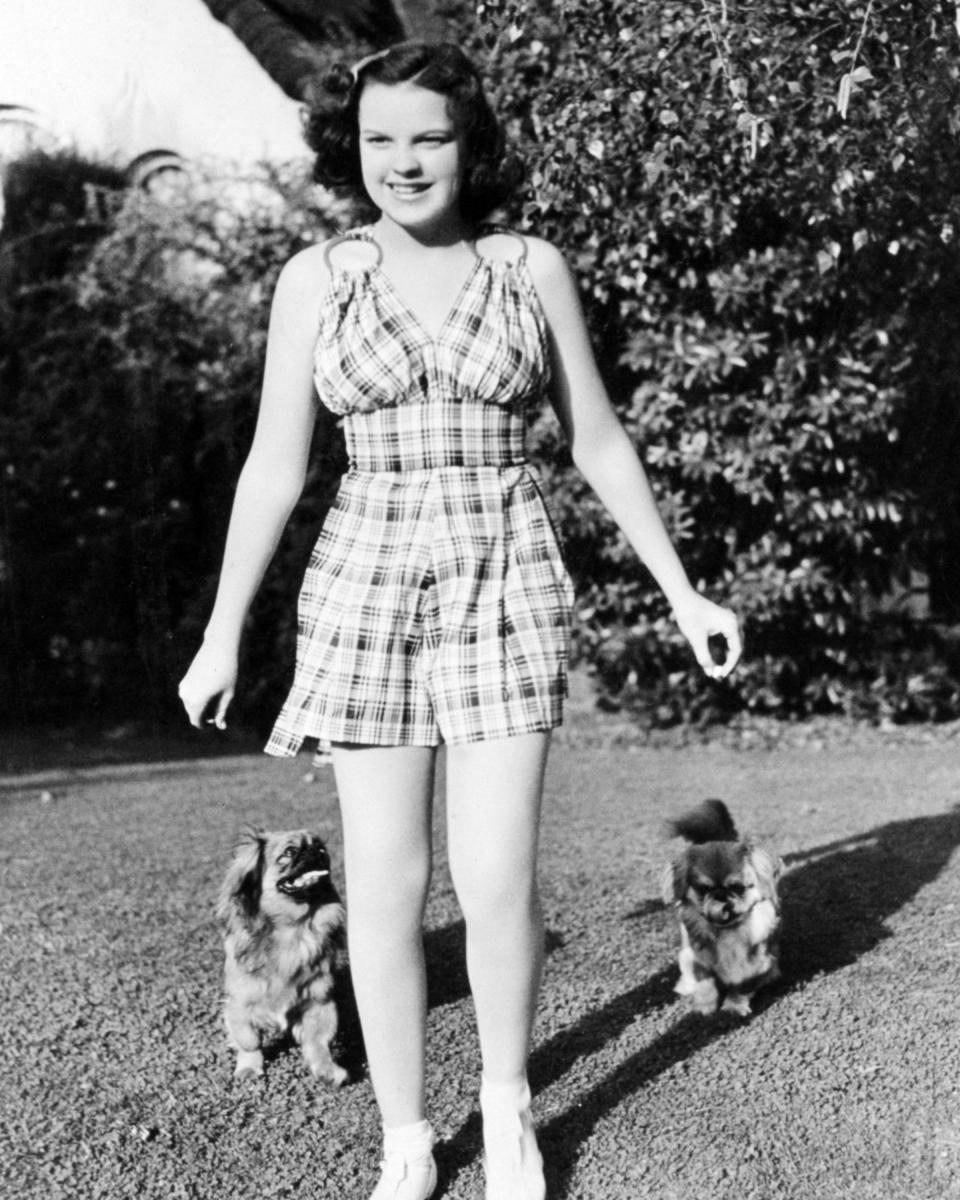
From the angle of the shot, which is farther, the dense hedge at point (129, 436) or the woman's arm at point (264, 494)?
the dense hedge at point (129, 436)

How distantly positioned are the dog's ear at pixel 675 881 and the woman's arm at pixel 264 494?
1572mm

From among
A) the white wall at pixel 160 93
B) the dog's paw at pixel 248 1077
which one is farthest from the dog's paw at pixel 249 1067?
the white wall at pixel 160 93

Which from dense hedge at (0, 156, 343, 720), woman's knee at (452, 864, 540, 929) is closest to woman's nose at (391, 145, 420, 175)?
woman's knee at (452, 864, 540, 929)

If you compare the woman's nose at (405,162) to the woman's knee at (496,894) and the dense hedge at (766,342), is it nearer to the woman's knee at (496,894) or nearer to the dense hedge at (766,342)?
the woman's knee at (496,894)

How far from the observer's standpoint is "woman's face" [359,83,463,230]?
2346 millimetres

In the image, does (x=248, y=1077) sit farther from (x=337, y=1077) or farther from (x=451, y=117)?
(x=451, y=117)

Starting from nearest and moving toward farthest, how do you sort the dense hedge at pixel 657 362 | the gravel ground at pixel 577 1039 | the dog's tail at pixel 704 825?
the gravel ground at pixel 577 1039 < the dog's tail at pixel 704 825 < the dense hedge at pixel 657 362

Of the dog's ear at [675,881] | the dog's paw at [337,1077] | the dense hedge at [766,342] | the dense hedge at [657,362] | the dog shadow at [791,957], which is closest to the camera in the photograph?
the dog shadow at [791,957]

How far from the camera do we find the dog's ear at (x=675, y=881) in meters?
3.60

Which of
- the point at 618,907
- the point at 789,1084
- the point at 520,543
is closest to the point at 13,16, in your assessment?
the point at 618,907

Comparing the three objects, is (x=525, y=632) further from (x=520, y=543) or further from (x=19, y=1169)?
(x=19, y=1169)

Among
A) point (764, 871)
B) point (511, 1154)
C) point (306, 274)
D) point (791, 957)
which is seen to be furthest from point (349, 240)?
point (791, 957)

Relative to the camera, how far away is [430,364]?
7.72 ft

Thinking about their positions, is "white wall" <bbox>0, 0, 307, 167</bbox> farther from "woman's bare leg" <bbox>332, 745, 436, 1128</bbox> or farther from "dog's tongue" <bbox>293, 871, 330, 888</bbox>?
"woman's bare leg" <bbox>332, 745, 436, 1128</bbox>
